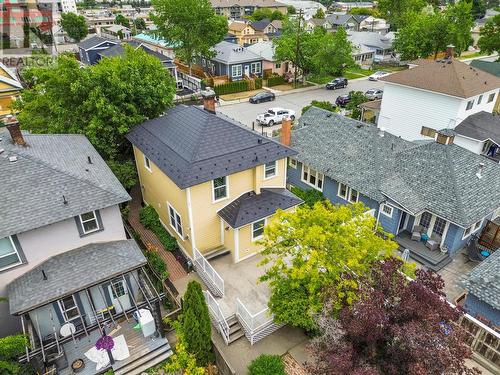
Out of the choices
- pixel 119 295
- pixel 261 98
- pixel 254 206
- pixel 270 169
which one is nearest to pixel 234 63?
pixel 261 98

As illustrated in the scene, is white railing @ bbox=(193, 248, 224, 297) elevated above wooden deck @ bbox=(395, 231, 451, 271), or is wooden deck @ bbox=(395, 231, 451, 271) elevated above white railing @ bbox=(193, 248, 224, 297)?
white railing @ bbox=(193, 248, 224, 297)

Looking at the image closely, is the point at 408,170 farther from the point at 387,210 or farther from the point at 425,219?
the point at 425,219

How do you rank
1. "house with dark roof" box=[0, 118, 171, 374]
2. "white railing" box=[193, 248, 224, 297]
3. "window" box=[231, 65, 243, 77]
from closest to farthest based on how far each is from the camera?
"house with dark roof" box=[0, 118, 171, 374] → "white railing" box=[193, 248, 224, 297] → "window" box=[231, 65, 243, 77]

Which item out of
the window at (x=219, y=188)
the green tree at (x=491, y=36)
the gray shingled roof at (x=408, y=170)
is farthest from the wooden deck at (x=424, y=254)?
the green tree at (x=491, y=36)

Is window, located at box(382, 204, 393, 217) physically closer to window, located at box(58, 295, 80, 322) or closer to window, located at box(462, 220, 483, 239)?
window, located at box(462, 220, 483, 239)

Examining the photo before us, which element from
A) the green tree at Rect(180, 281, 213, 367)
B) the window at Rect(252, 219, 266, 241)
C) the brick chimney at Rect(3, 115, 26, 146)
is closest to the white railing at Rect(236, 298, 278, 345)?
the green tree at Rect(180, 281, 213, 367)

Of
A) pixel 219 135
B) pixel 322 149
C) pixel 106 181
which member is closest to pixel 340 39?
pixel 322 149

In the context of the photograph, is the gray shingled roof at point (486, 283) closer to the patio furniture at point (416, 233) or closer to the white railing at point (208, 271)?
the patio furniture at point (416, 233)

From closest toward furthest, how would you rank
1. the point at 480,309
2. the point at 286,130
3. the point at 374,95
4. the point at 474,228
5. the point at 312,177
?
the point at 480,309, the point at 474,228, the point at 286,130, the point at 312,177, the point at 374,95
